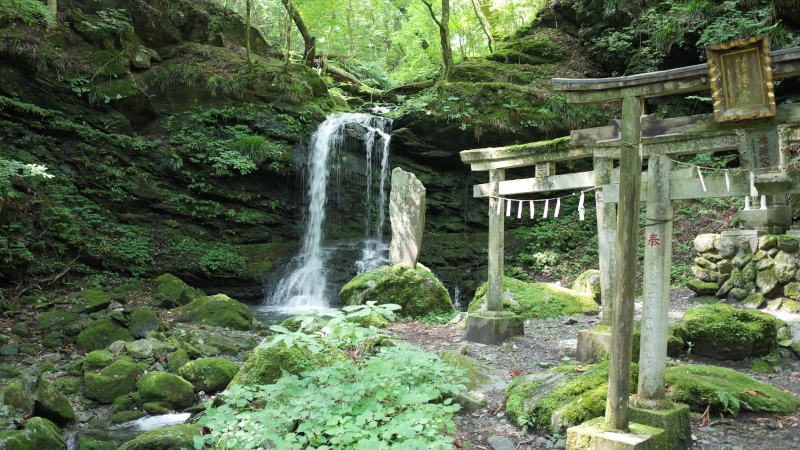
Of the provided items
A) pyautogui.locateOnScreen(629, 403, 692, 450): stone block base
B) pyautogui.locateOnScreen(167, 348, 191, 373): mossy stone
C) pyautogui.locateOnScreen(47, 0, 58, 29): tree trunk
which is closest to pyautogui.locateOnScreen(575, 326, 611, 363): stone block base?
pyautogui.locateOnScreen(629, 403, 692, 450): stone block base

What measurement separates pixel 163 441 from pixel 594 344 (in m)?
4.83

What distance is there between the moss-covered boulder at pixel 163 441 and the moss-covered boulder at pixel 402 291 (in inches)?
230

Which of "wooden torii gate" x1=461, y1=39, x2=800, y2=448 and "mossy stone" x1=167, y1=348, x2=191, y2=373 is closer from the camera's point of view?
"wooden torii gate" x1=461, y1=39, x2=800, y2=448

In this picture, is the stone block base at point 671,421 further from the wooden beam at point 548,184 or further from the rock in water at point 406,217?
the rock in water at point 406,217

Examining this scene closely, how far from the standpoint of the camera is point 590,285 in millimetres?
11273

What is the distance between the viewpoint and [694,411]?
4.80 meters

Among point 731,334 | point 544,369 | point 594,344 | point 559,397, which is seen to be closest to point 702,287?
point 731,334

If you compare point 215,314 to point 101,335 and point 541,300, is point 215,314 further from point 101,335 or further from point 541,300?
point 541,300

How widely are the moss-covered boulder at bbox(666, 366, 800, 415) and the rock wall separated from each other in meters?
4.17

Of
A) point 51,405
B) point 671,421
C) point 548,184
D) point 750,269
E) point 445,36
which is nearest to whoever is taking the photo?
point 671,421

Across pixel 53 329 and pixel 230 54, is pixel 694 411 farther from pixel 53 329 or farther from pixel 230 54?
pixel 230 54

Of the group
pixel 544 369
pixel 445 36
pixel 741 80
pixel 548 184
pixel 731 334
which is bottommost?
pixel 544 369

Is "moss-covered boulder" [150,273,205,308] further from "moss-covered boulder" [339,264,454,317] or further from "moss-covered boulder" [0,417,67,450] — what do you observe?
"moss-covered boulder" [0,417,67,450]

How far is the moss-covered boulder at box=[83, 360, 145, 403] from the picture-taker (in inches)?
238
